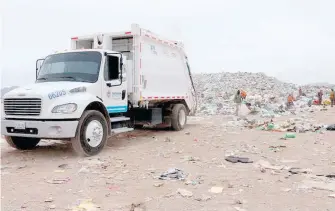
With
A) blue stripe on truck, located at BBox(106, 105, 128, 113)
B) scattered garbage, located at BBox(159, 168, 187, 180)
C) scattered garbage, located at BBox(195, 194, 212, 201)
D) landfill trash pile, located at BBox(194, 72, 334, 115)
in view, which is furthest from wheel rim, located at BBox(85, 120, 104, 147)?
landfill trash pile, located at BBox(194, 72, 334, 115)

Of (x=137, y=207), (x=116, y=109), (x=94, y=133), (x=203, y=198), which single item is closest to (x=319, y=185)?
(x=203, y=198)

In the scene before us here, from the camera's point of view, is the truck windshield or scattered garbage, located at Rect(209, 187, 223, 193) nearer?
scattered garbage, located at Rect(209, 187, 223, 193)

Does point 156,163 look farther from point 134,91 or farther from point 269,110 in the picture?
point 269,110

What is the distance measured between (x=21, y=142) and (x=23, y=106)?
1286 mm

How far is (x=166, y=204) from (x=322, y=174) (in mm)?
2830

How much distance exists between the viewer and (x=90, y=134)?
705 cm

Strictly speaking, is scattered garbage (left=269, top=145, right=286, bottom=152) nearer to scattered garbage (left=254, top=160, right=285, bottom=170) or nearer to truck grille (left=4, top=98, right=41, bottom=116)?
scattered garbage (left=254, top=160, right=285, bottom=170)

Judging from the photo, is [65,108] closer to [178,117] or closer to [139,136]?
[139,136]

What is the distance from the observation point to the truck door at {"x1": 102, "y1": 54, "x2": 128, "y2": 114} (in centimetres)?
781

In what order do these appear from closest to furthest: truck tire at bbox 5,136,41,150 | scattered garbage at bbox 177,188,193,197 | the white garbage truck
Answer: scattered garbage at bbox 177,188,193,197
the white garbage truck
truck tire at bbox 5,136,41,150

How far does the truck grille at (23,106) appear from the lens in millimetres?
6658

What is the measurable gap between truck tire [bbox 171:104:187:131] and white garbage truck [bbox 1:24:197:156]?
0.48 m

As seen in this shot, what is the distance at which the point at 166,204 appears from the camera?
4141 mm

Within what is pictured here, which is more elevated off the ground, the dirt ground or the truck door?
the truck door
